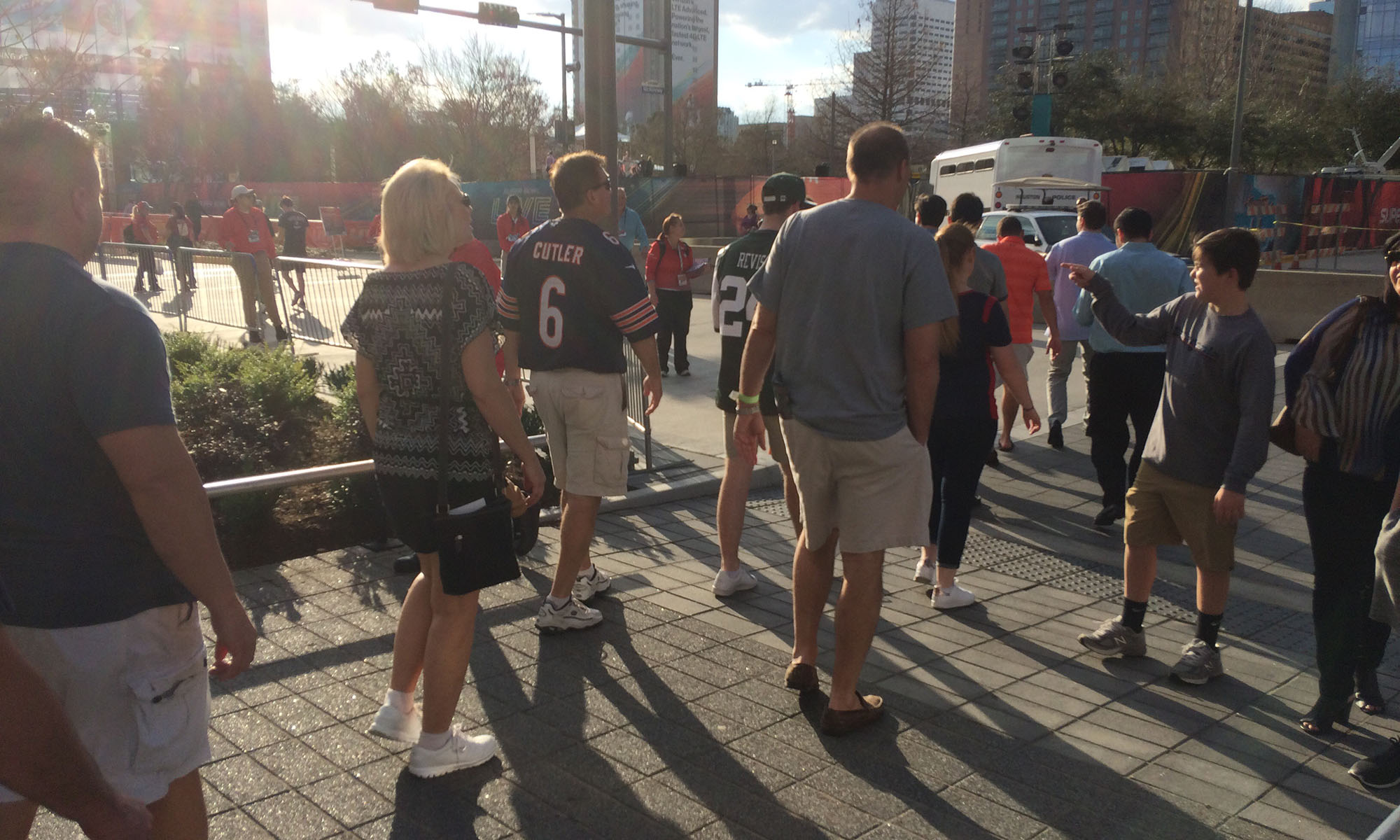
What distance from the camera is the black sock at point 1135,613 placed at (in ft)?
14.6

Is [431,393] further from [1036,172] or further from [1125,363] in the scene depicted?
[1036,172]

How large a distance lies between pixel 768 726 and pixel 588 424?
1.49m

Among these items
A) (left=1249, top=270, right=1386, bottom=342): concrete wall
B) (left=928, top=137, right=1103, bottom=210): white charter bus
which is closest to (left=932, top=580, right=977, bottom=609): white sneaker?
(left=1249, top=270, right=1386, bottom=342): concrete wall

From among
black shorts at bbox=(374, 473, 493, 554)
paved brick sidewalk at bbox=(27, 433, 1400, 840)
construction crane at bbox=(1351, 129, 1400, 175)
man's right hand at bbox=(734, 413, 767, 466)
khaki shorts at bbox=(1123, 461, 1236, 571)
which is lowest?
paved brick sidewalk at bbox=(27, 433, 1400, 840)

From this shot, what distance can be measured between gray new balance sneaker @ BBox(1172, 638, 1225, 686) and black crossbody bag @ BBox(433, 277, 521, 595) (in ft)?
8.72

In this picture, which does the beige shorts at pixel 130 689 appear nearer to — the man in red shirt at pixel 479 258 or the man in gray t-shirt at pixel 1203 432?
the man in gray t-shirt at pixel 1203 432

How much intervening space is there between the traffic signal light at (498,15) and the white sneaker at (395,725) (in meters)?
15.0

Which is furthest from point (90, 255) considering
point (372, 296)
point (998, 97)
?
point (998, 97)

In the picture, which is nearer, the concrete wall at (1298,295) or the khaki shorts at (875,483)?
the khaki shorts at (875,483)

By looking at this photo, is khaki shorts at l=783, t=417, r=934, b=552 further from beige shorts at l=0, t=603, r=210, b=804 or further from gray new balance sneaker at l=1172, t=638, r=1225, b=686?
beige shorts at l=0, t=603, r=210, b=804

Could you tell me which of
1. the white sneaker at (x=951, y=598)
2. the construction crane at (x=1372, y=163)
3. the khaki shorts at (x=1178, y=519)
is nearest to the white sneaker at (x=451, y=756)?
the white sneaker at (x=951, y=598)

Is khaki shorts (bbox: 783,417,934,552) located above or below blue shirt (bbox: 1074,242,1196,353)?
below

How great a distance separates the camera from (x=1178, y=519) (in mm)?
4215

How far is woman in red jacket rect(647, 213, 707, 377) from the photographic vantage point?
11172 millimetres
